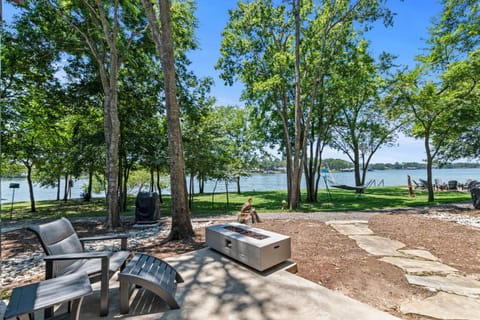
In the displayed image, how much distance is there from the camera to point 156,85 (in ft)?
39.8

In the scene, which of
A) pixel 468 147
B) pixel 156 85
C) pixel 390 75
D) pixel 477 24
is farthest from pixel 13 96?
pixel 468 147

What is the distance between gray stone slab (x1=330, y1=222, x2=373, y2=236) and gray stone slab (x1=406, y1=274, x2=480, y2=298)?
7.96ft

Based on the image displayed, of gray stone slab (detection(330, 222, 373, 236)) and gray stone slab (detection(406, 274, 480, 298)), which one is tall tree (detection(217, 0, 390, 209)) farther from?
gray stone slab (detection(406, 274, 480, 298))

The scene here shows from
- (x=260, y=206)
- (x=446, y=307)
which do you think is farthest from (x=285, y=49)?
(x=446, y=307)

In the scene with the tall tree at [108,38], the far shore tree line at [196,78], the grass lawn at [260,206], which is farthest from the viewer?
the grass lawn at [260,206]

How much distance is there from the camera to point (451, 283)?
3.27 meters

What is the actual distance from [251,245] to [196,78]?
11236 millimetres

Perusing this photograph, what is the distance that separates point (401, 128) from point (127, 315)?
2259 cm

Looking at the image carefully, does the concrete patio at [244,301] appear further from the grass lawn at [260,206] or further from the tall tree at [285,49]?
the tall tree at [285,49]

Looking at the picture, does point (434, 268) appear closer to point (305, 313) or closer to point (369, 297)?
point (369, 297)

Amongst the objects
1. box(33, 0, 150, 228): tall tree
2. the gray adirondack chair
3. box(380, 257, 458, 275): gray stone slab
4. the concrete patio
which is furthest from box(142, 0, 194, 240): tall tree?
box(380, 257, 458, 275): gray stone slab

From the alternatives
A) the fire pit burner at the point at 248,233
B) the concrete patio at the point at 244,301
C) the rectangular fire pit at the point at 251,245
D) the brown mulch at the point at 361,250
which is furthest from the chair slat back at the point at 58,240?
the fire pit burner at the point at 248,233

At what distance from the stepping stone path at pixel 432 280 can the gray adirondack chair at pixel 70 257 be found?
341 centimetres

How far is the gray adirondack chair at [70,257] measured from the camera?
2.51 metres
